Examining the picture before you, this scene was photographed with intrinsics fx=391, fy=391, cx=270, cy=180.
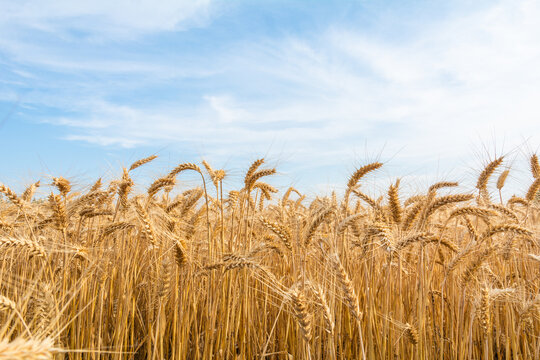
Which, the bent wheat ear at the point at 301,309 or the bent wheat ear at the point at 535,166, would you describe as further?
the bent wheat ear at the point at 535,166

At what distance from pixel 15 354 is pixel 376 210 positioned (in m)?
2.73

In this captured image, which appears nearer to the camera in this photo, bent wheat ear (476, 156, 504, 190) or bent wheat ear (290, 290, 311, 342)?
bent wheat ear (290, 290, 311, 342)

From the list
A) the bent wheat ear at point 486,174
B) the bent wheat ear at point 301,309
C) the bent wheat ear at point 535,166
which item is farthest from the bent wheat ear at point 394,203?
the bent wheat ear at point 535,166

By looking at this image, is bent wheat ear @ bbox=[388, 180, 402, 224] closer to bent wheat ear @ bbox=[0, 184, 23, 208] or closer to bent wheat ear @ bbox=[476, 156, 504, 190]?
bent wheat ear @ bbox=[476, 156, 504, 190]

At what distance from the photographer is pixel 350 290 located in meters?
1.95

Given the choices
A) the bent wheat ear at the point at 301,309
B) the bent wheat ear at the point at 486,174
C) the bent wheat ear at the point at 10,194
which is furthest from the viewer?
the bent wheat ear at the point at 486,174

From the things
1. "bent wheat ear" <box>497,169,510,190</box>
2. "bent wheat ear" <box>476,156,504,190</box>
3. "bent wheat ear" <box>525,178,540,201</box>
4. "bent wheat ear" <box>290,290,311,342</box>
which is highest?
"bent wheat ear" <box>497,169,510,190</box>

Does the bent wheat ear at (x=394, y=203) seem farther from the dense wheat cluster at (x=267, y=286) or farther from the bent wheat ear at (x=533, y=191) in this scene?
the bent wheat ear at (x=533, y=191)

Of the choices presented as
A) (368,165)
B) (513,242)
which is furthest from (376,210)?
(513,242)

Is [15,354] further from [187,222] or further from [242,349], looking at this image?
[187,222]

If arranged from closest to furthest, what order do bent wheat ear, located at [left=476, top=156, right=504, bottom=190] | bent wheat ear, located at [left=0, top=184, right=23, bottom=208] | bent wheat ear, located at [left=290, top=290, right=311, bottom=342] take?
bent wheat ear, located at [left=290, top=290, right=311, bottom=342] → bent wheat ear, located at [left=0, top=184, right=23, bottom=208] → bent wheat ear, located at [left=476, top=156, right=504, bottom=190]

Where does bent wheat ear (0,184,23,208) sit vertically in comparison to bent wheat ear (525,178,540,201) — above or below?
below

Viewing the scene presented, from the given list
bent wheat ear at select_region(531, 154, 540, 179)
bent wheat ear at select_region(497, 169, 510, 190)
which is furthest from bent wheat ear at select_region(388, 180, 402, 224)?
bent wheat ear at select_region(497, 169, 510, 190)

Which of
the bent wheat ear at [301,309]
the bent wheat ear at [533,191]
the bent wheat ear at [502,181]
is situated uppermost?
the bent wheat ear at [502,181]
